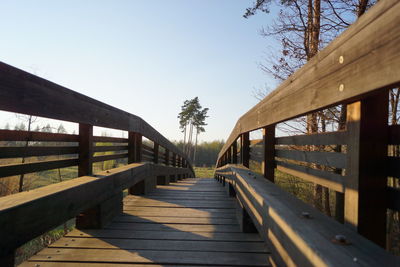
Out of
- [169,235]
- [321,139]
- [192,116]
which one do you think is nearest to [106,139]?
[169,235]

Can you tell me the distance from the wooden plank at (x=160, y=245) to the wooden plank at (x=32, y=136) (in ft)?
2.51

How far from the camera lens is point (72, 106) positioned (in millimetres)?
1977

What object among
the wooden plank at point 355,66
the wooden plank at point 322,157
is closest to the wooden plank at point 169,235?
the wooden plank at point 322,157

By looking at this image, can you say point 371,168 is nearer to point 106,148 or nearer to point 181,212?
point 181,212

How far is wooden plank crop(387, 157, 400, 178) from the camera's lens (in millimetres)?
1033

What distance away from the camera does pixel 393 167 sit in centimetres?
106

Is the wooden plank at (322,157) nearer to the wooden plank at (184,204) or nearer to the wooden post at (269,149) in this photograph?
the wooden post at (269,149)

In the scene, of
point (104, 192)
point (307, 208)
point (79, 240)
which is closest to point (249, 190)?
point (307, 208)

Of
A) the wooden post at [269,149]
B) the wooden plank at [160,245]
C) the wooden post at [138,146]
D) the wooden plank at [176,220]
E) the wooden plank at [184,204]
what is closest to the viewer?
the wooden plank at [160,245]

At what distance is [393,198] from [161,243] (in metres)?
1.58

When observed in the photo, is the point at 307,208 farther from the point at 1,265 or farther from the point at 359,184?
the point at 1,265

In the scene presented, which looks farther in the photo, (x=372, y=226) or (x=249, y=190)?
(x=249, y=190)

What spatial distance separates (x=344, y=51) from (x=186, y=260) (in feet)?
4.92

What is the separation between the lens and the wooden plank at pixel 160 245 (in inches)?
78.6
